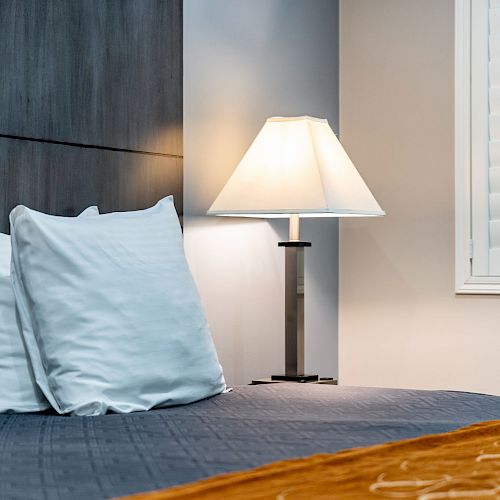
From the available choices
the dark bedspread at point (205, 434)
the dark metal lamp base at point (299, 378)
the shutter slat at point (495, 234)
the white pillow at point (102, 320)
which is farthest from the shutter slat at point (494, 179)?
the white pillow at point (102, 320)

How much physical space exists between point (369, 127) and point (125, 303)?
1888 millimetres

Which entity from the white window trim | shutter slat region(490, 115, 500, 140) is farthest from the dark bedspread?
shutter slat region(490, 115, 500, 140)

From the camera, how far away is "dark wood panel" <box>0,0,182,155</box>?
93.2 inches

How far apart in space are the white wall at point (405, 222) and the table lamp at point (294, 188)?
682 mm

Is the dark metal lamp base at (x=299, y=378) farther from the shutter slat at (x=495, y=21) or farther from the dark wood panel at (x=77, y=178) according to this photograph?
the shutter slat at (x=495, y=21)

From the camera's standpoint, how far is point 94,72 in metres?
2.60

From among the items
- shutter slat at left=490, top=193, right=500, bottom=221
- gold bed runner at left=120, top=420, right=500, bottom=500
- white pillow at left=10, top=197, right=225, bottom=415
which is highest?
shutter slat at left=490, top=193, right=500, bottom=221

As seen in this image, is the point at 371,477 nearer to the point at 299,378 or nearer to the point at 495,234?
the point at 299,378

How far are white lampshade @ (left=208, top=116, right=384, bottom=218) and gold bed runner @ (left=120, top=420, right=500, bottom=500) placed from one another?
1.36m

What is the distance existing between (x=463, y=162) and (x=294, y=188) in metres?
0.91

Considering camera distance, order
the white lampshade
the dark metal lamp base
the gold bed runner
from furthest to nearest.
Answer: the dark metal lamp base
the white lampshade
the gold bed runner

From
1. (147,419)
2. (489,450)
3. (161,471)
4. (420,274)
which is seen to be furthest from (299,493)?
(420,274)

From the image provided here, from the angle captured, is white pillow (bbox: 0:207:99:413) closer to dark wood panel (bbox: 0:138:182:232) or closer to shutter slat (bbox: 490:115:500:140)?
dark wood panel (bbox: 0:138:182:232)

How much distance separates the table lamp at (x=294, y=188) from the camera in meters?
2.79
